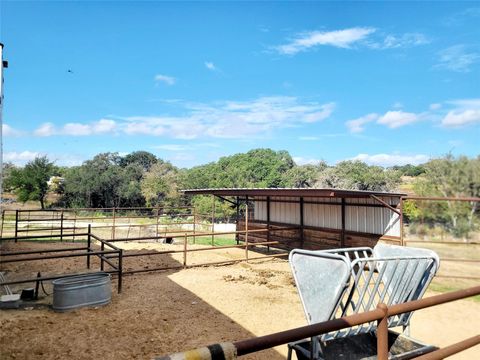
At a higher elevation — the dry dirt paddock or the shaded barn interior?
the shaded barn interior

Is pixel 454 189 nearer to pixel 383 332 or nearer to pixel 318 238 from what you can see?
pixel 383 332

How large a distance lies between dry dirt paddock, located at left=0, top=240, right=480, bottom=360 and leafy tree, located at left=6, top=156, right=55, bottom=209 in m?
30.5

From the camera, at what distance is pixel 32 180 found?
32.9 metres

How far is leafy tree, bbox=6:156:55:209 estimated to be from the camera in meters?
33.0

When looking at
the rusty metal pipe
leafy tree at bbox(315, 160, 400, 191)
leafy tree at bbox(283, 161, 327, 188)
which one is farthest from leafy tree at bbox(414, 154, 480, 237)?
leafy tree at bbox(283, 161, 327, 188)

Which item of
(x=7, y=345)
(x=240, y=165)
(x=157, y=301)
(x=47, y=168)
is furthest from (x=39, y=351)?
(x=240, y=165)

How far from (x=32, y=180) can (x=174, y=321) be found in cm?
3377

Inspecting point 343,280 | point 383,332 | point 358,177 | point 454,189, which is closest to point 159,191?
point 358,177

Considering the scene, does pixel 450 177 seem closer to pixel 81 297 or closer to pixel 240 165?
pixel 81 297

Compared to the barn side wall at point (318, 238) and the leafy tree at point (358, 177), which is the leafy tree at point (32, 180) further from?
the leafy tree at point (358, 177)

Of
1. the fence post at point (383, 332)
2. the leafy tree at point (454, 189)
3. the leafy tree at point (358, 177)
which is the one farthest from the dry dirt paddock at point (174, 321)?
the leafy tree at point (358, 177)

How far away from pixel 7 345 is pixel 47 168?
34.4 meters

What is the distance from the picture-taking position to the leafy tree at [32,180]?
3297 centimetres

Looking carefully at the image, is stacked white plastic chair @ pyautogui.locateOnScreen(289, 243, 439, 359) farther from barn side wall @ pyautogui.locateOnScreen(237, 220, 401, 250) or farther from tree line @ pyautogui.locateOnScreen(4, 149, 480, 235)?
tree line @ pyautogui.locateOnScreen(4, 149, 480, 235)
